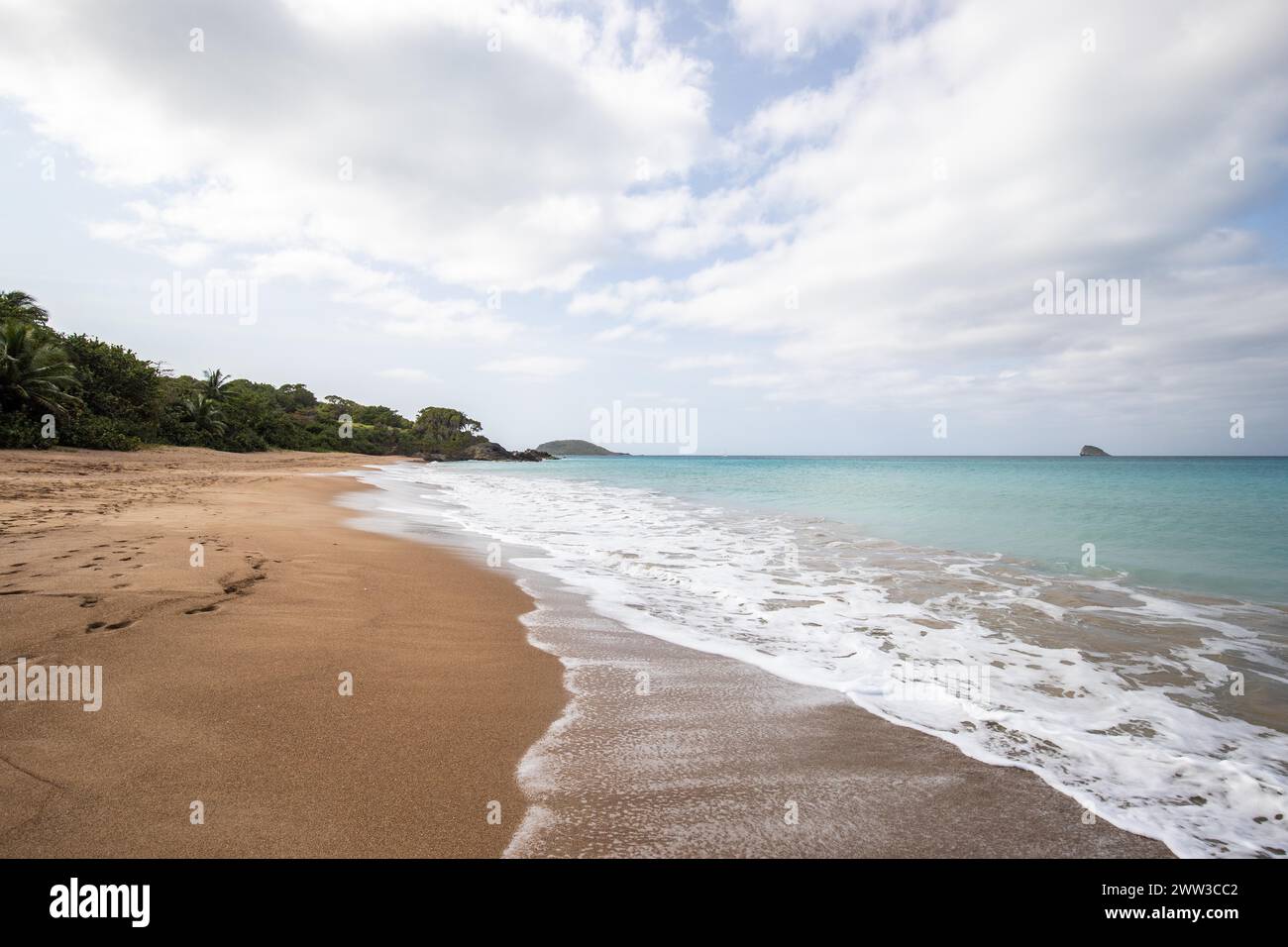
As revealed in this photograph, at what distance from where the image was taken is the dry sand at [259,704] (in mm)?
2188

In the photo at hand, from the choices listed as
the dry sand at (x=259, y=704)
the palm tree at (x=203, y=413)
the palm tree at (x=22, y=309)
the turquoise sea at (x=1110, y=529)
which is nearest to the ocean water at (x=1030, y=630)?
the turquoise sea at (x=1110, y=529)

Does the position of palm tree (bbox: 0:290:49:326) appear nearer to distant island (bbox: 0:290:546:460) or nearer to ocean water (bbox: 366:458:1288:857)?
distant island (bbox: 0:290:546:460)

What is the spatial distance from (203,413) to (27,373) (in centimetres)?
1730

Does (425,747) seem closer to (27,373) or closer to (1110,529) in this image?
(1110,529)

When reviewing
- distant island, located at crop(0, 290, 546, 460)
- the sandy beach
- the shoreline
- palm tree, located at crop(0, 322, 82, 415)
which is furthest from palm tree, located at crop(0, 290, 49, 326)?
the shoreline

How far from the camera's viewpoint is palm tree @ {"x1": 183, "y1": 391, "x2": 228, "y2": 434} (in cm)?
3678

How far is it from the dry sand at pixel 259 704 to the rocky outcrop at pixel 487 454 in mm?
77597

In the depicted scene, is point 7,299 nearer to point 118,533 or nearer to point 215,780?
point 118,533

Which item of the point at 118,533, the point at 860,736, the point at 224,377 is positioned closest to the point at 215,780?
the point at 860,736

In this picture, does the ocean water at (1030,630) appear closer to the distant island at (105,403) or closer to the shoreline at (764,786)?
the shoreline at (764,786)

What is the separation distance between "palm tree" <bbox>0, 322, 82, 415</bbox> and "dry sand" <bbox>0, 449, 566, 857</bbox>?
21.6m
